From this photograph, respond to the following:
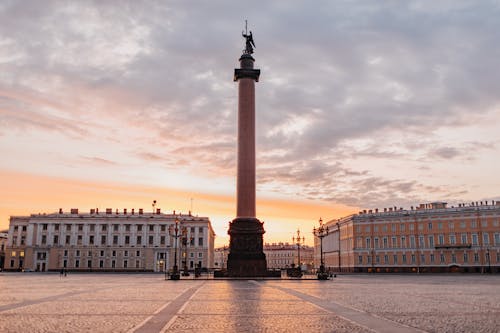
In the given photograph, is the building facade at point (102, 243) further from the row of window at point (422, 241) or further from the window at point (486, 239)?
the window at point (486, 239)

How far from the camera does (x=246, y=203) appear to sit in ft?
157

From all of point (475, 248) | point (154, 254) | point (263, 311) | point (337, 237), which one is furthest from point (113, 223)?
point (263, 311)

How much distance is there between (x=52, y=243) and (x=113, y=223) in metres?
15.4

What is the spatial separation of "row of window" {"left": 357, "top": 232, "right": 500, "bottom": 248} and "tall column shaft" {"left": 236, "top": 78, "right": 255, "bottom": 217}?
57.9m

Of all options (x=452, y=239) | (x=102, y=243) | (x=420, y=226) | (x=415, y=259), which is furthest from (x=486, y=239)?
(x=102, y=243)

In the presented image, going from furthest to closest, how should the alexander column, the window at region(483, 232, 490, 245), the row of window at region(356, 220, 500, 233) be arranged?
the row of window at region(356, 220, 500, 233) < the window at region(483, 232, 490, 245) < the alexander column

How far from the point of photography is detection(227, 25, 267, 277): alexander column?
46406 millimetres

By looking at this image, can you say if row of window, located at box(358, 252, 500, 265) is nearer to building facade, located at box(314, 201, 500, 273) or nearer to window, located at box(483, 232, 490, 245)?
building facade, located at box(314, 201, 500, 273)

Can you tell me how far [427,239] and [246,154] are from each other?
58.9 meters

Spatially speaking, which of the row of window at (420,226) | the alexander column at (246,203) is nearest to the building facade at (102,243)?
the row of window at (420,226)

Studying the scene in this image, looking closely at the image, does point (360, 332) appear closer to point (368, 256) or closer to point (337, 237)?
point (368, 256)

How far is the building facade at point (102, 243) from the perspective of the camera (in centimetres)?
12181

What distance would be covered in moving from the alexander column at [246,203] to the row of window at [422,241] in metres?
56.9

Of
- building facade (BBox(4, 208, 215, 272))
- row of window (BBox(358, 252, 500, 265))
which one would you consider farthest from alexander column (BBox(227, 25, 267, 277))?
building facade (BBox(4, 208, 215, 272))
